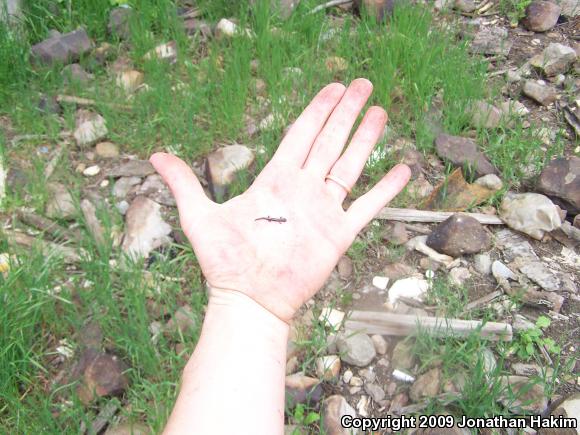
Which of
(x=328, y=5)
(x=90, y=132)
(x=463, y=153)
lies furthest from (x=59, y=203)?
(x=328, y=5)

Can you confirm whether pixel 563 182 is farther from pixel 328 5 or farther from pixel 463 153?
pixel 328 5

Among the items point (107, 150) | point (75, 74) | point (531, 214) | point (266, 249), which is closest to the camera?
point (266, 249)

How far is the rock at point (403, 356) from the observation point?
253cm

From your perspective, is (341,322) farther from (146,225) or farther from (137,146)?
(137,146)

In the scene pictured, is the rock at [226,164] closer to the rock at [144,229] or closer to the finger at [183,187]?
the rock at [144,229]

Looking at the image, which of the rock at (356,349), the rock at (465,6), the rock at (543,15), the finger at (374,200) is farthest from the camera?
the rock at (465,6)

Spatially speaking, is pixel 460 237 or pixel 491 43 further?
pixel 491 43

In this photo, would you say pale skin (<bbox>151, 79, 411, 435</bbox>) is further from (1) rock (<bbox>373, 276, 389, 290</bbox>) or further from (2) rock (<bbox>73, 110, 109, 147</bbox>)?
(2) rock (<bbox>73, 110, 109, 147</bbox>)

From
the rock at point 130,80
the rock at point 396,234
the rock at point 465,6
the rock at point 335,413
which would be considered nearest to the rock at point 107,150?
the rock at point 130,80

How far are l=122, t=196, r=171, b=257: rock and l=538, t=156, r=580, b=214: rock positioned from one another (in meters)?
1.99

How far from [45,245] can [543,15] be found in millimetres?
Result: 3665

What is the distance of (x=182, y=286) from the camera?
2.90 meters

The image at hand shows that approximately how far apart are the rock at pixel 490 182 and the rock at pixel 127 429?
6.83 ft

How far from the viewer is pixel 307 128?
2650 mm
